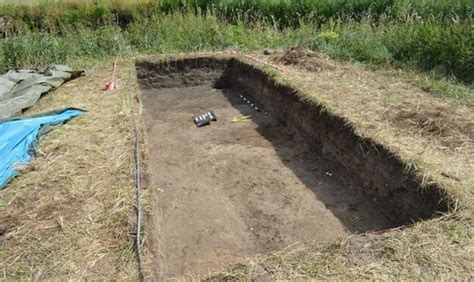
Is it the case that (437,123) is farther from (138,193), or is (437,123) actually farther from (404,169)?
(138,193)

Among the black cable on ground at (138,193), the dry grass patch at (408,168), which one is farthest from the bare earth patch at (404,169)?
the black cable on ground at (138,193)

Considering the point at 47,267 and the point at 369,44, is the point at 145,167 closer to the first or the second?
the point at 47,267

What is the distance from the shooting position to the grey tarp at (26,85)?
5.40 meters

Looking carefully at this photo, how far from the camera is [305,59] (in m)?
6.84

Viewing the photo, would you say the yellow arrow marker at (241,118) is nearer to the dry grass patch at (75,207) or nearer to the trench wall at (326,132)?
the trench wall at (326,132)

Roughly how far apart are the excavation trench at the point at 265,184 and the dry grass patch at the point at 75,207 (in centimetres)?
31

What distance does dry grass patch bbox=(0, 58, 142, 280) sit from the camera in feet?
8.91

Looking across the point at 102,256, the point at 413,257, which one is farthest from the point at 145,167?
the point at 413,257

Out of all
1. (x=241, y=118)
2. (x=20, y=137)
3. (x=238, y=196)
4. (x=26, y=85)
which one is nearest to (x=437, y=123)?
(x=238, y=196)

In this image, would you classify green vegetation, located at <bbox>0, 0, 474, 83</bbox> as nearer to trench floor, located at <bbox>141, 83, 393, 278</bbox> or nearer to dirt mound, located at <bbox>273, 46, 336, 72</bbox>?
dirt mound, located at <bbox>273, 46, 336, 72</bbox>

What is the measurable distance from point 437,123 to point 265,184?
1.88 meters

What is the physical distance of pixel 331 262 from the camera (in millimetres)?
2584

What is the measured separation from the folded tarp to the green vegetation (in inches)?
129

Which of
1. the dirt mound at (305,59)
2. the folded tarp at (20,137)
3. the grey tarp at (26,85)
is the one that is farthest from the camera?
the dirt mound at (305,59)
